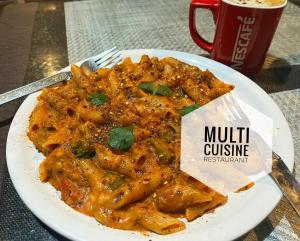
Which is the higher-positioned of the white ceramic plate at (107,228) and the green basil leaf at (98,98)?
the green basil leaf at (98,98)

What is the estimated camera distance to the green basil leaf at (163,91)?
119cm

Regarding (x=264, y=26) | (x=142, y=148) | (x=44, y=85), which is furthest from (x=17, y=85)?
(x=264, y=26)

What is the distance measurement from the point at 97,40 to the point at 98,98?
2.78 feet

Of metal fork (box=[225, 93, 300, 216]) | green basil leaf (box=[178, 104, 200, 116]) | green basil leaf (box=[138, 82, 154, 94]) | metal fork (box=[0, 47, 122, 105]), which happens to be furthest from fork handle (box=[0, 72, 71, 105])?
metal fork (box=[225, 93, 300, 216])

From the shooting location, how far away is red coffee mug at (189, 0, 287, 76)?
51.8 inches

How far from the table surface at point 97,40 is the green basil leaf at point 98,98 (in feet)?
1.21

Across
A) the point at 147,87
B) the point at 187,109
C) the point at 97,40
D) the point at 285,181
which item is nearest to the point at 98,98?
the point at 147,87

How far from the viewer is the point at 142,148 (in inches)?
38.8

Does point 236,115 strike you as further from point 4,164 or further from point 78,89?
point 4,164

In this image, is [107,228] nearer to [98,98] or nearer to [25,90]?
[98,98]

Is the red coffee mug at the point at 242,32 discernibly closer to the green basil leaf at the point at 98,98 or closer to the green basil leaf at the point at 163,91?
the green basil leaf at the point at 163,91

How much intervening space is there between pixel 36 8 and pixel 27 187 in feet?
5.59

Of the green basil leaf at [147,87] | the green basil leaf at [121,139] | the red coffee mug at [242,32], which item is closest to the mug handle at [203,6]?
the red coffee mug at [242,32]

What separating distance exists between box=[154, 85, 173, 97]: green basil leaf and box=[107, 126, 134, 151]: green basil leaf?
0.24m
